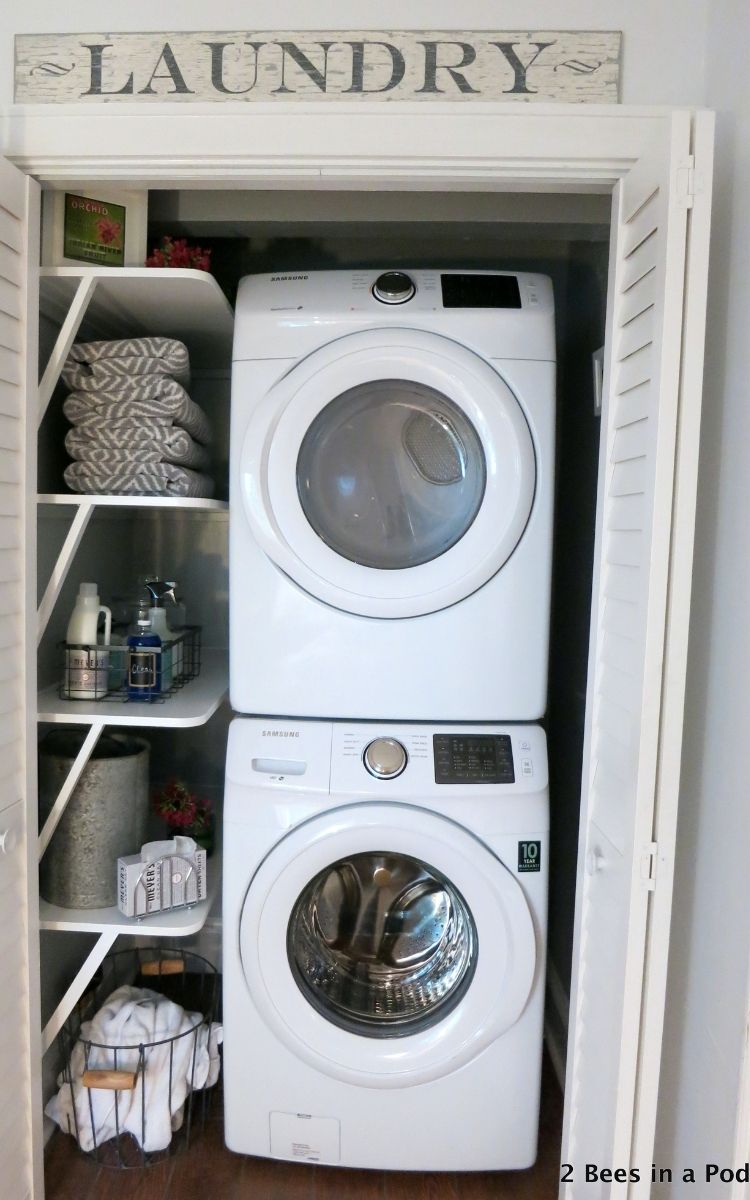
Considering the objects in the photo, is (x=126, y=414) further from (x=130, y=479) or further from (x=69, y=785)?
(x=69, y=785)

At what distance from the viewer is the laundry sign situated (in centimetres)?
132

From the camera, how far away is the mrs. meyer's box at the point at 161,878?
163cm

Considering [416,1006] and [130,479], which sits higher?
[130,479]

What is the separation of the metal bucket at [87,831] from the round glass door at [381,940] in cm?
40

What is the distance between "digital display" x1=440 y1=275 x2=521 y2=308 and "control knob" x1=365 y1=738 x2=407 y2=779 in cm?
82

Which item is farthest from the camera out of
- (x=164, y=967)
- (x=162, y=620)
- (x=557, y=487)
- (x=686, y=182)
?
(x=557, y=487)

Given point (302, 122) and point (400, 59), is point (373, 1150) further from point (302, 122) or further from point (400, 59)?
point (400, 59)

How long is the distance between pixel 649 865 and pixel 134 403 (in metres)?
1.23

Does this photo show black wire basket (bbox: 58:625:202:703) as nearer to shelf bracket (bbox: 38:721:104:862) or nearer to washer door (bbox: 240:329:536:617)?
shelf bracket (bbox: 38:721:104:862)

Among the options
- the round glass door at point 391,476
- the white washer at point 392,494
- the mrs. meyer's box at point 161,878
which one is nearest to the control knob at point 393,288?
the white washer at point 392,494

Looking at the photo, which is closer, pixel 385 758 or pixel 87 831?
pixel 385 758

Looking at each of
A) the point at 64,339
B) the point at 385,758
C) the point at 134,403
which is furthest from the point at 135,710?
the point at 64,339

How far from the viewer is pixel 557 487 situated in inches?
87.5

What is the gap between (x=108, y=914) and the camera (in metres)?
1.65
